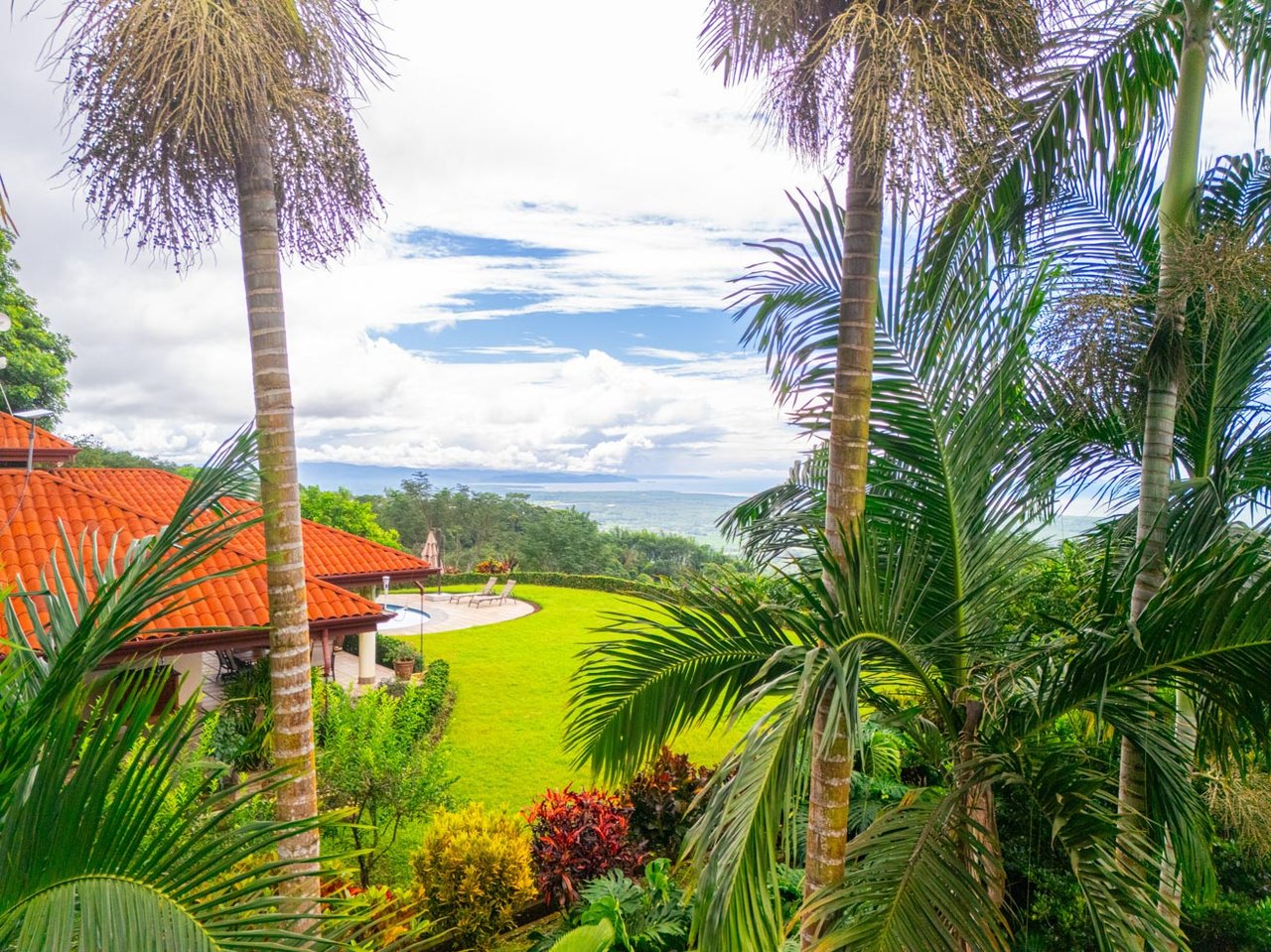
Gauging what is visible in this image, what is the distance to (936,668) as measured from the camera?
2.95m

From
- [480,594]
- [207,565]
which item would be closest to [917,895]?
[207,565]

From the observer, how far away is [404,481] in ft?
118

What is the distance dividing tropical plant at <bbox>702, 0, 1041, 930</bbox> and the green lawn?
182 centimetres

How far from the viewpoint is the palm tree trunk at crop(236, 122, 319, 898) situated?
3182 mm

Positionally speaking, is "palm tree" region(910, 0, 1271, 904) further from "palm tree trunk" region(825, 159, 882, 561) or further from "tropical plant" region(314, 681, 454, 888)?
"tropical plant" region(314, 681, 454, 888)

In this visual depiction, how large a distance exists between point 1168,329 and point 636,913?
412 centimetres

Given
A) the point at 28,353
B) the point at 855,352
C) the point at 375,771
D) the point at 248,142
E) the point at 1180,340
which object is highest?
the point at 28,353

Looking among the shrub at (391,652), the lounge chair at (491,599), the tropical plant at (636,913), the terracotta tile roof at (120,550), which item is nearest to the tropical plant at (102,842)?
the tropical plant at (636,913)

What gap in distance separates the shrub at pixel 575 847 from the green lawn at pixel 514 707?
68 cm

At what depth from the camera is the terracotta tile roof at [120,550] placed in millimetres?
6660

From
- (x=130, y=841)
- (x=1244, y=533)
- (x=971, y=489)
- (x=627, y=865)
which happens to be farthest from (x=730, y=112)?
(x=627, y=865)

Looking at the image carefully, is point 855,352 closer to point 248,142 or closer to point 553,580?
point 248,142

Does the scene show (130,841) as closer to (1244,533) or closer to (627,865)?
(1244,533)

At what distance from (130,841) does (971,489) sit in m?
2.98
